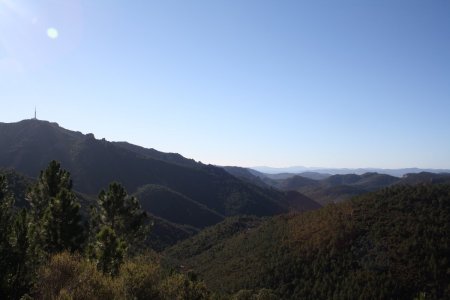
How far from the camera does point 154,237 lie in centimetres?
14225

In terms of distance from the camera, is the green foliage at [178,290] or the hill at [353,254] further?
the hill at [353,254]

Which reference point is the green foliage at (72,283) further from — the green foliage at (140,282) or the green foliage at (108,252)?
the green foliage at (108,252)

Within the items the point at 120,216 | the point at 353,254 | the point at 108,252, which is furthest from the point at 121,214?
the point at 353,254

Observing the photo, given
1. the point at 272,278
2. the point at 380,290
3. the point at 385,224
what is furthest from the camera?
the point at 385,224

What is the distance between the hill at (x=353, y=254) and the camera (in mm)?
67000

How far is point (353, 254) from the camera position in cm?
7756

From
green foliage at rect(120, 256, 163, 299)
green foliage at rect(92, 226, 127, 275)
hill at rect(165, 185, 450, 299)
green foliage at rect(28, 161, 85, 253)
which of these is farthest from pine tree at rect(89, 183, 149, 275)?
hill at rect(165, 185, 450, 299)

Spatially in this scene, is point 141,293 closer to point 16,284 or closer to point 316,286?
point 16,284

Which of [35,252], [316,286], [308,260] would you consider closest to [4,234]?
[35,252]

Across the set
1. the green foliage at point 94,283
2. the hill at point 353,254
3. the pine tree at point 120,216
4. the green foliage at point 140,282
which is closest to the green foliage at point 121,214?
the pine tree at point 120,216

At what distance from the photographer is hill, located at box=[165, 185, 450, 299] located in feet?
220

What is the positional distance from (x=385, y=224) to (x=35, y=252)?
70.6 m

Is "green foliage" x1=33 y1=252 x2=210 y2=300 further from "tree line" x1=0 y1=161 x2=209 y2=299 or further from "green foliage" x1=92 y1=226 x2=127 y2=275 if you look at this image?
"green foliage" x1=92 y1=226 x2=127 y2=275

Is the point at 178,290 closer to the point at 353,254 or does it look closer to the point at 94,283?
the point at 94,283
